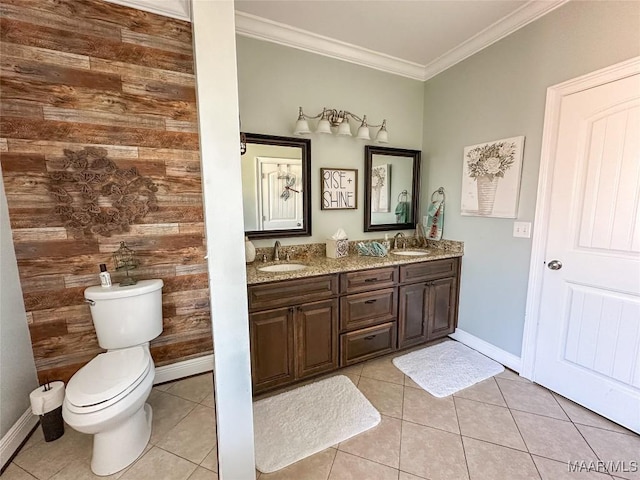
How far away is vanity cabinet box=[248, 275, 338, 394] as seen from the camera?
1.82 meters

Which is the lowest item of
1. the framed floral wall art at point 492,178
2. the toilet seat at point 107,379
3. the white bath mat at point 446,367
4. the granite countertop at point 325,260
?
the white bath mat at point 446,367

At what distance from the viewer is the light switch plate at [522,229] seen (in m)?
2.06

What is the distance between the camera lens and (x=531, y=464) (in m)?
1.44

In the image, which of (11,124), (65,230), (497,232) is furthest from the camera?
(497,232)

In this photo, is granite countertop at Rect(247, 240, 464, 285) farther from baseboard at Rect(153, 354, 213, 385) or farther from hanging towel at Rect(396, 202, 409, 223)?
baseboard at Rect(153, 354, 213, 385)

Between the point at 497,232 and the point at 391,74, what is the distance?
1719 mm

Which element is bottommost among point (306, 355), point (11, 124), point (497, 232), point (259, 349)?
point (306, 355)

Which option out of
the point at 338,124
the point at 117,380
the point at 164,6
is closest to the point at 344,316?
the point at 117,380

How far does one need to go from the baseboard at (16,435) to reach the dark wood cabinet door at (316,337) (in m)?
1.57

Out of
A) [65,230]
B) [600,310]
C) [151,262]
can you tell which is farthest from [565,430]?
[65,230]

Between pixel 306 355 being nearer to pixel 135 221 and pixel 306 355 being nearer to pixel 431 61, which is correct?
pixel 135 221

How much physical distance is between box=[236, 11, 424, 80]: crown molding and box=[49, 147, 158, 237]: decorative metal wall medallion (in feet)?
4.24

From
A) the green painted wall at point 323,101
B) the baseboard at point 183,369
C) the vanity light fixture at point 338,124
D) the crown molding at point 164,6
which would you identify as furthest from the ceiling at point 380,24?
the baseboard at point 183,369

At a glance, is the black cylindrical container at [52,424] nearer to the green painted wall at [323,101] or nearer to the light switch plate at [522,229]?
the green painted wall at [323,101]
